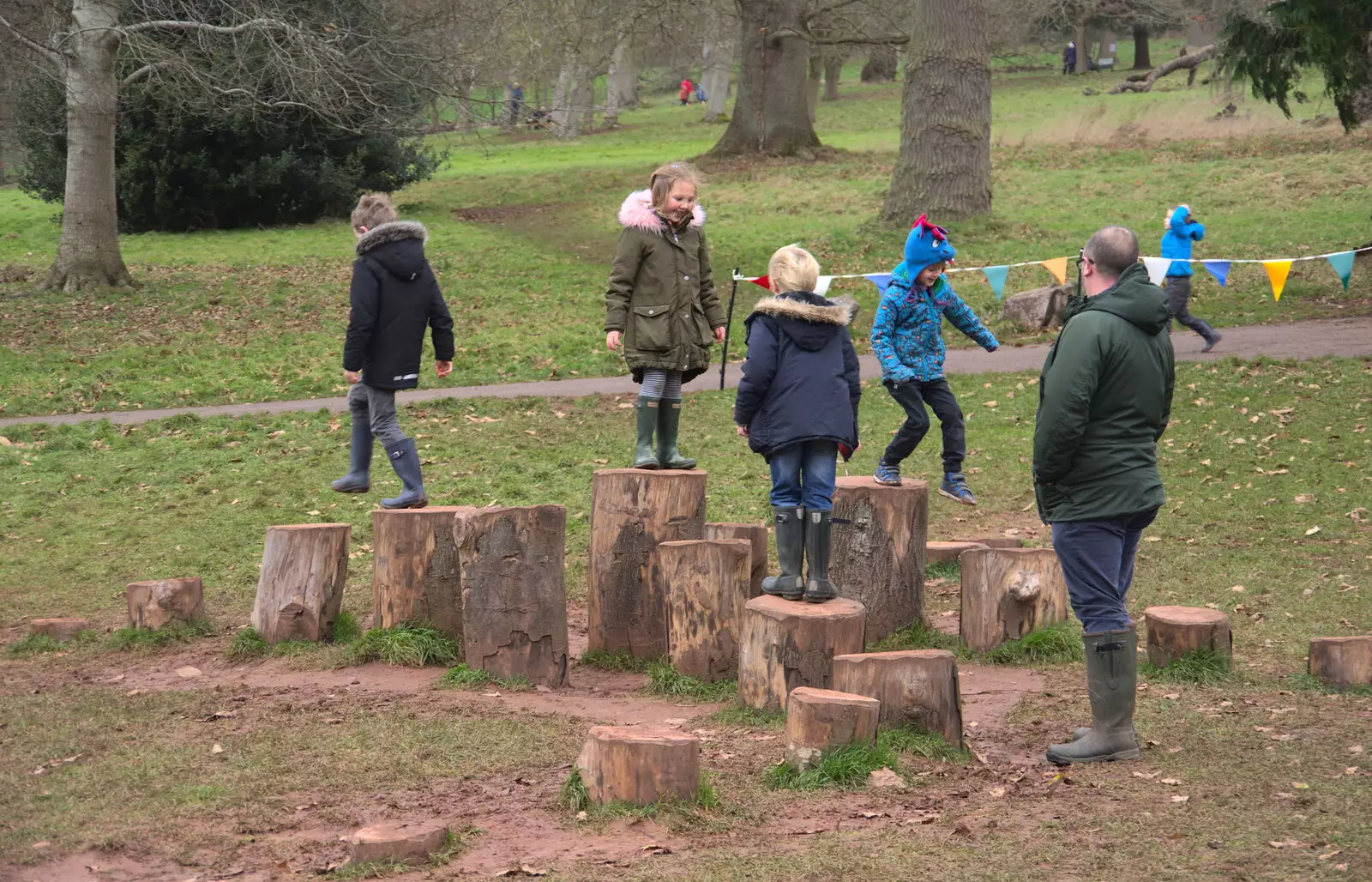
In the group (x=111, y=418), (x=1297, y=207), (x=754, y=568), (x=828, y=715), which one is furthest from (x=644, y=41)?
(x=828, y=715)

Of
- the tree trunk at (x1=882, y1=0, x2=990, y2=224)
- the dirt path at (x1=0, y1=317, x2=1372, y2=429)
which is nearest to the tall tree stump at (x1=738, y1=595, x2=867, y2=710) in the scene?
the dirt path at (x1=0, y1=317, x2=1372, y2=429)

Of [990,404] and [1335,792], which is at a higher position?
[990,404]

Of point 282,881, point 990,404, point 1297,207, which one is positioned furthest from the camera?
point 1297,207

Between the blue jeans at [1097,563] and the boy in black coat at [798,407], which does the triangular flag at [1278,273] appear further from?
the blue jeans at [1097,563]

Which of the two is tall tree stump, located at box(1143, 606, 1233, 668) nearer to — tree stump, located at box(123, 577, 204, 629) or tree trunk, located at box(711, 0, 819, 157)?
tree stump, located at box(123, 577, 204, 629)

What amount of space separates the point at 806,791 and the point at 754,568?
2.58 metres

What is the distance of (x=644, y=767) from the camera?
5215 mm

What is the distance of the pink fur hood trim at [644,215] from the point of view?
8.08 meters

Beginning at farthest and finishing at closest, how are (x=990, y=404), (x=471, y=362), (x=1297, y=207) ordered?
(x=1297, y=207)
(x=471, y=362)
(x=990, y=404)

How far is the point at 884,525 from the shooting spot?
7.88 m

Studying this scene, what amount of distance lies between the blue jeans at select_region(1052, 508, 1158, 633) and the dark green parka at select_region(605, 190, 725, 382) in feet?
9.31

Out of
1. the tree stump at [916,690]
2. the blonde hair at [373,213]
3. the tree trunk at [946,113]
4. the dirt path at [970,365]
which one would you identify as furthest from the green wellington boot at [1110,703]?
the tree trunk at [946,113]

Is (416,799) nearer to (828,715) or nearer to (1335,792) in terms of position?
(828,715)

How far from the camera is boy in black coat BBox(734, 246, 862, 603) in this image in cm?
695
